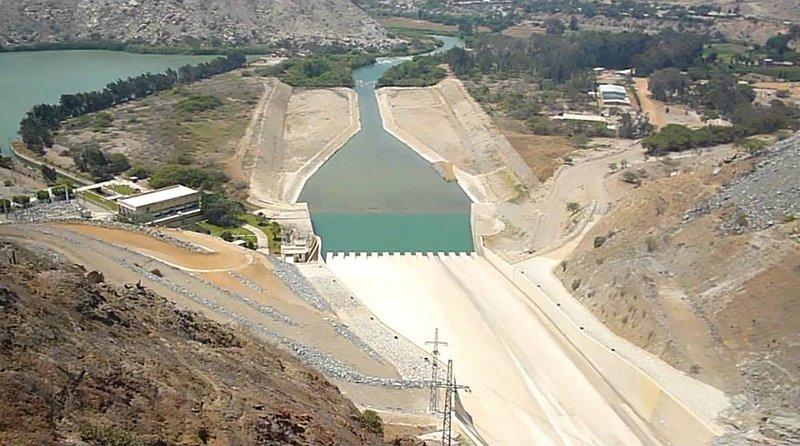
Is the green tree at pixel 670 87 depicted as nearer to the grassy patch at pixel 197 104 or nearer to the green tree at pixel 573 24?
the grassy patch at pixel 197 104

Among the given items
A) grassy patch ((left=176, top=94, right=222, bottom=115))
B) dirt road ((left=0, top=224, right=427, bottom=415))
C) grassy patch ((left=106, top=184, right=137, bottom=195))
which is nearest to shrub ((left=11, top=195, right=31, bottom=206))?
grassy patch ((left=106, top=184, right=137, bottom=195))

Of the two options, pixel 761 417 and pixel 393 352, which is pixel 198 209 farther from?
pixel 761 417

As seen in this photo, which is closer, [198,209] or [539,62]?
[198,209]

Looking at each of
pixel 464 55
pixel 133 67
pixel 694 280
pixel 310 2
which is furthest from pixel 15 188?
pixel 310 2

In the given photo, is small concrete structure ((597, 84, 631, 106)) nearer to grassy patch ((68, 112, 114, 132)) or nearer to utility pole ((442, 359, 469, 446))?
grassy patch ((68, 112, 114, 132))

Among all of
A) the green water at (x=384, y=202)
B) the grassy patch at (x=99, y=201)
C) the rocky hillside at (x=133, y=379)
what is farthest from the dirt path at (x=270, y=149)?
the rocky hillside at (x=133, y=379)
